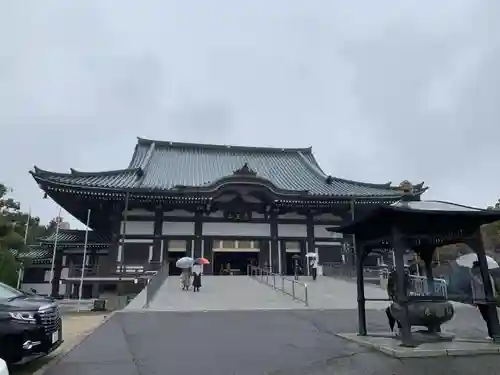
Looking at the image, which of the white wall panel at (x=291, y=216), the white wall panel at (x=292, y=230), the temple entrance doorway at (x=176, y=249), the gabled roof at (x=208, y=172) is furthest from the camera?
the white wall panel at (x=291, y=216)

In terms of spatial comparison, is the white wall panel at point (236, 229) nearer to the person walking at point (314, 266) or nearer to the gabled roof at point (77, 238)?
the person walking at point (314, 266)

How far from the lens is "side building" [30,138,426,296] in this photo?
19188mm

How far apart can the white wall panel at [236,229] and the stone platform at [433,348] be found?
1447 centimetres

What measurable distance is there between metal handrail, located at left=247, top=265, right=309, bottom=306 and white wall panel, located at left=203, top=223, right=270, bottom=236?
6.76 ft

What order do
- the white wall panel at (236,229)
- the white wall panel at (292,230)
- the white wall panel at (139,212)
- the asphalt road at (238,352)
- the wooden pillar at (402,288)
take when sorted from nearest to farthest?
the asphalt road at (238,352) < the wooden pillar at (402,288) < the white wall panel at (139,212) < the white wall panel at (236,229) < the white wall panel at (292,230)

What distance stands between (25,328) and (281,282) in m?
13.2

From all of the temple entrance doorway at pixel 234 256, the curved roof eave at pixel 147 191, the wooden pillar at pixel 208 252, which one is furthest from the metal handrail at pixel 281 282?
the curved roof eave at pixel 147 191

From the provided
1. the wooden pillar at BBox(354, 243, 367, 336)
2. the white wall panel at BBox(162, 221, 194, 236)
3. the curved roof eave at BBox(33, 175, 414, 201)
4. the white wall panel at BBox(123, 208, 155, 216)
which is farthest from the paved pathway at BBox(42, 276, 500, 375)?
the white wall panel at BBox(123, 208, 155, 216)

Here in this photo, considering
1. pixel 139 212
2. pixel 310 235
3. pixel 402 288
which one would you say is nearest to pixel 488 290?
pixel 402 288

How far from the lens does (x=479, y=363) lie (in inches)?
208

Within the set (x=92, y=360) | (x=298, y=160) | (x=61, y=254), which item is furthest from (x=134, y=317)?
(x=298, y=160)

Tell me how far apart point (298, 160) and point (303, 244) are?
31.6 ft

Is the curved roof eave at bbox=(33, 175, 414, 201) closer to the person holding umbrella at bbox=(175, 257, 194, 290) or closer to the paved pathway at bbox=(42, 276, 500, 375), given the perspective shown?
the person holding umbrella at bbox=(175, 257, 194, 290)

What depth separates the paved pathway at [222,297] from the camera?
12.1 m
